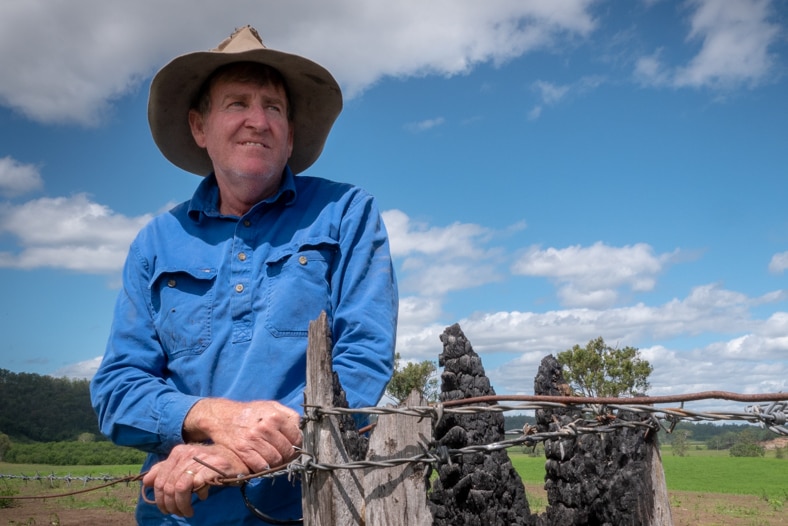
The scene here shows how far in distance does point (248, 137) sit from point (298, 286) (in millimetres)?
817

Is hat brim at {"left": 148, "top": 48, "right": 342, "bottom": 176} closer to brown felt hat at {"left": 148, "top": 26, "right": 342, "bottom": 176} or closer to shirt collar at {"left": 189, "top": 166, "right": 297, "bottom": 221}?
brown felt hat at {"left": 148, "top": 26, "right": 342, "bottom": 176}

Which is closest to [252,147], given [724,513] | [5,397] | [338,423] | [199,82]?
[199,82]

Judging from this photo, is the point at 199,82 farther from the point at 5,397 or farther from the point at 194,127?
the point at 5,397

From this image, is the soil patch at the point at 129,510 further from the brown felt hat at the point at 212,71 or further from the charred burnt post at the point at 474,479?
the brown felt hat at the point at 212,71

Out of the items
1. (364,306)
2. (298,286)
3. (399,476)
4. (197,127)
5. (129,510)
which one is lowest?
(129,510)

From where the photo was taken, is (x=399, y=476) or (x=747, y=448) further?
(x=747, y=448)

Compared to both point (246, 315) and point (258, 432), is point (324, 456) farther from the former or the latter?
point (246, 315)

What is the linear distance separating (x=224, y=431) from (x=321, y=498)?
Result: 2.09 feet

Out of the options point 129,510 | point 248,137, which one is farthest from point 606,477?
point 129,510

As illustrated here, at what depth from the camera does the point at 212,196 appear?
3.52 m

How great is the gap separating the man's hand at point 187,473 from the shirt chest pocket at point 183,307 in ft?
1.82

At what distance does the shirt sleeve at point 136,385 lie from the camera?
2.83 meters

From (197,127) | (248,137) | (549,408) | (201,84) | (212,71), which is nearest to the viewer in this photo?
(549,408)

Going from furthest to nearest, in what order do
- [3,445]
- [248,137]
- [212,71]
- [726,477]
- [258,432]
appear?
1. [726,477]
2. [3,445]
3. [212,71]
4. [248,137]
5. [258,432]
